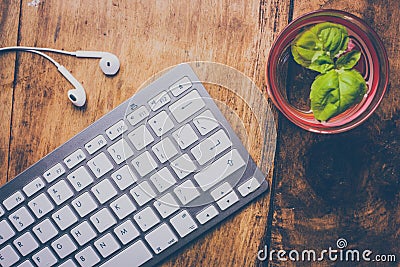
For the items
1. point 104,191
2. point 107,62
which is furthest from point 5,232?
point 107,62

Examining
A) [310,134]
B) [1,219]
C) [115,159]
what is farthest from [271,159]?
[1,219]

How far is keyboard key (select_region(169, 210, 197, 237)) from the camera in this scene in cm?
63

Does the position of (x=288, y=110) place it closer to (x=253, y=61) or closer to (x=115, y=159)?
(x=253, y=61)

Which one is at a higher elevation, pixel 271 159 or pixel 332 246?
pixel 271 159

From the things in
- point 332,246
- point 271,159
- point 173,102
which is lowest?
point 332,246

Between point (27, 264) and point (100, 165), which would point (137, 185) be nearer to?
point (100, 165)

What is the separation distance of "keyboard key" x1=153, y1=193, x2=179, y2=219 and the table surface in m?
0.05

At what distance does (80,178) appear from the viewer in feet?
2.07

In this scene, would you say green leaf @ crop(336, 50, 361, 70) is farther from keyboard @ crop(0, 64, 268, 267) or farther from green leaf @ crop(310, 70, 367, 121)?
keyboard @ crop(0, 64, 268, 267)

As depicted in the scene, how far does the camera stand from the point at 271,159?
64 cm

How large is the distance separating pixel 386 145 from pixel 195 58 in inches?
10.0

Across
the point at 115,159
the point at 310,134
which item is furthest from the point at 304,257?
the point at 115,159

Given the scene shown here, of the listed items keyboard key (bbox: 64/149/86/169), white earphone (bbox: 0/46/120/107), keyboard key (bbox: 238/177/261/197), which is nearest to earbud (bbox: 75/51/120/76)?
white earphone (bbox: 0/46/120/107)

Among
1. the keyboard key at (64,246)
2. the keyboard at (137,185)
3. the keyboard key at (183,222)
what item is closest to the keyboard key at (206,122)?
the keyboard at (137,185)
